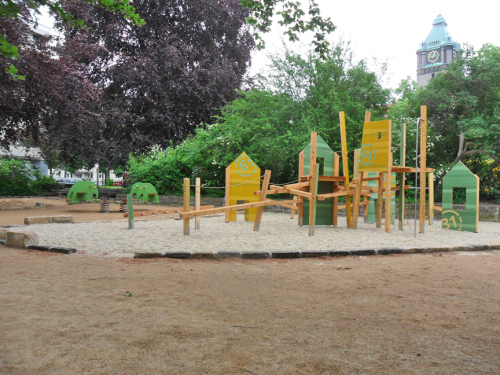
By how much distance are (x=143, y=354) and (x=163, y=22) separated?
23434 mm

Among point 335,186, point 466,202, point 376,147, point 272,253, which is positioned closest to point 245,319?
point 272,253

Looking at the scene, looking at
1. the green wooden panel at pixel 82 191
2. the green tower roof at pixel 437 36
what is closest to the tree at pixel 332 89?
the green wooden panel at pixel 82 191

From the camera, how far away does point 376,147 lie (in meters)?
9.80

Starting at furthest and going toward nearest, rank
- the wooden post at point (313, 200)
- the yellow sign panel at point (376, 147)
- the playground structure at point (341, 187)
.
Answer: the yellow sign panel at point (376, 147), the playground structure at point (341, 187), the wooden post at point (313, 200)

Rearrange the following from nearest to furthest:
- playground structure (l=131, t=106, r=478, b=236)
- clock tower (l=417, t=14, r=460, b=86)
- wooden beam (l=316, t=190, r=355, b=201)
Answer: playground structure (l=131, t=106, r=478, b=236), wooden beam (l=316, t=190, r=355, b=201), clock tower (l=417, t=14, r=460, b=86)

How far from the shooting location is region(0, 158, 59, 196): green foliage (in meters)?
21.8

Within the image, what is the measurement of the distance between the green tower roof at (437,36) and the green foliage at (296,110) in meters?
105

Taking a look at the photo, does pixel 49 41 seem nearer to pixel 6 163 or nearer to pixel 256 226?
pixel 6 163

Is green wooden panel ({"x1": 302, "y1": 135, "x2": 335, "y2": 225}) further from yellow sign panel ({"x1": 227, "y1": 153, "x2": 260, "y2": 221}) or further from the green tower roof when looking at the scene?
the green tower roof

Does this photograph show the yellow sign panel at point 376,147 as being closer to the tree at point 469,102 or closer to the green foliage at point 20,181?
the tree at point 469,102

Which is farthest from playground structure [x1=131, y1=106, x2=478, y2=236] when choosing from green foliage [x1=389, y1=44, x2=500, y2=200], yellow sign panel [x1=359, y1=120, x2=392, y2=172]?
green foliage [x1=389, y1=44, x2=500, y2=200]

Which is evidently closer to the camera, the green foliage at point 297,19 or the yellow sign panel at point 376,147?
the green foliage at point 297,19

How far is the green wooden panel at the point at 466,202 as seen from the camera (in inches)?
404

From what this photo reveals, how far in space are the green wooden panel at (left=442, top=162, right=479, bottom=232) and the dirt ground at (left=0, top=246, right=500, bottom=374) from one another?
5.51m
